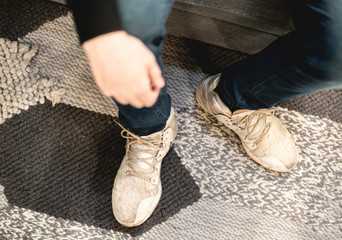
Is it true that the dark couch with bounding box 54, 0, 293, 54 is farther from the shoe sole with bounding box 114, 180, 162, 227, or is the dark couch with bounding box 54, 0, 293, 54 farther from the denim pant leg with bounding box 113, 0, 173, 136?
the shoe sole with bounding box 114, 180, 162, 227

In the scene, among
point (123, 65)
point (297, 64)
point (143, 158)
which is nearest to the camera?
point (123, 65)

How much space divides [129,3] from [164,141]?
35 centimetres

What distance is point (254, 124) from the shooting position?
2.13 ft

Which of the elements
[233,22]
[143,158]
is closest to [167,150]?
[143,158]

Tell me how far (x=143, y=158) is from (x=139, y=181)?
5 centimetres

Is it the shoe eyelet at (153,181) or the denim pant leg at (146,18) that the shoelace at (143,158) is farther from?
the denim pant leg at (146,18)

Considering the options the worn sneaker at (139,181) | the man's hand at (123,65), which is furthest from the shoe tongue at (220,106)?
the man's hand at (123,65)

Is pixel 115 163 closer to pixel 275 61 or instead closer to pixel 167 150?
pixel 167 150

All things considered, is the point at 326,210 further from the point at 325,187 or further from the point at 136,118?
the point at 136,118

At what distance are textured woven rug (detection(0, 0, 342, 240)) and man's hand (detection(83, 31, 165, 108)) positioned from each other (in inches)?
15.8

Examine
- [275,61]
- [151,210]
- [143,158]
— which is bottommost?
[151,210]

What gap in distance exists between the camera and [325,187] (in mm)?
689

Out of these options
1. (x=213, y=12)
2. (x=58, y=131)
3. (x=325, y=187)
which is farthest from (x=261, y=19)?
(x=58, y=131)

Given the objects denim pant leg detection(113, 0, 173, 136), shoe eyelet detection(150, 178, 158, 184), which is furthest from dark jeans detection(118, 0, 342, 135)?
shoe eyelet detection(150, 178, 158, 184)
